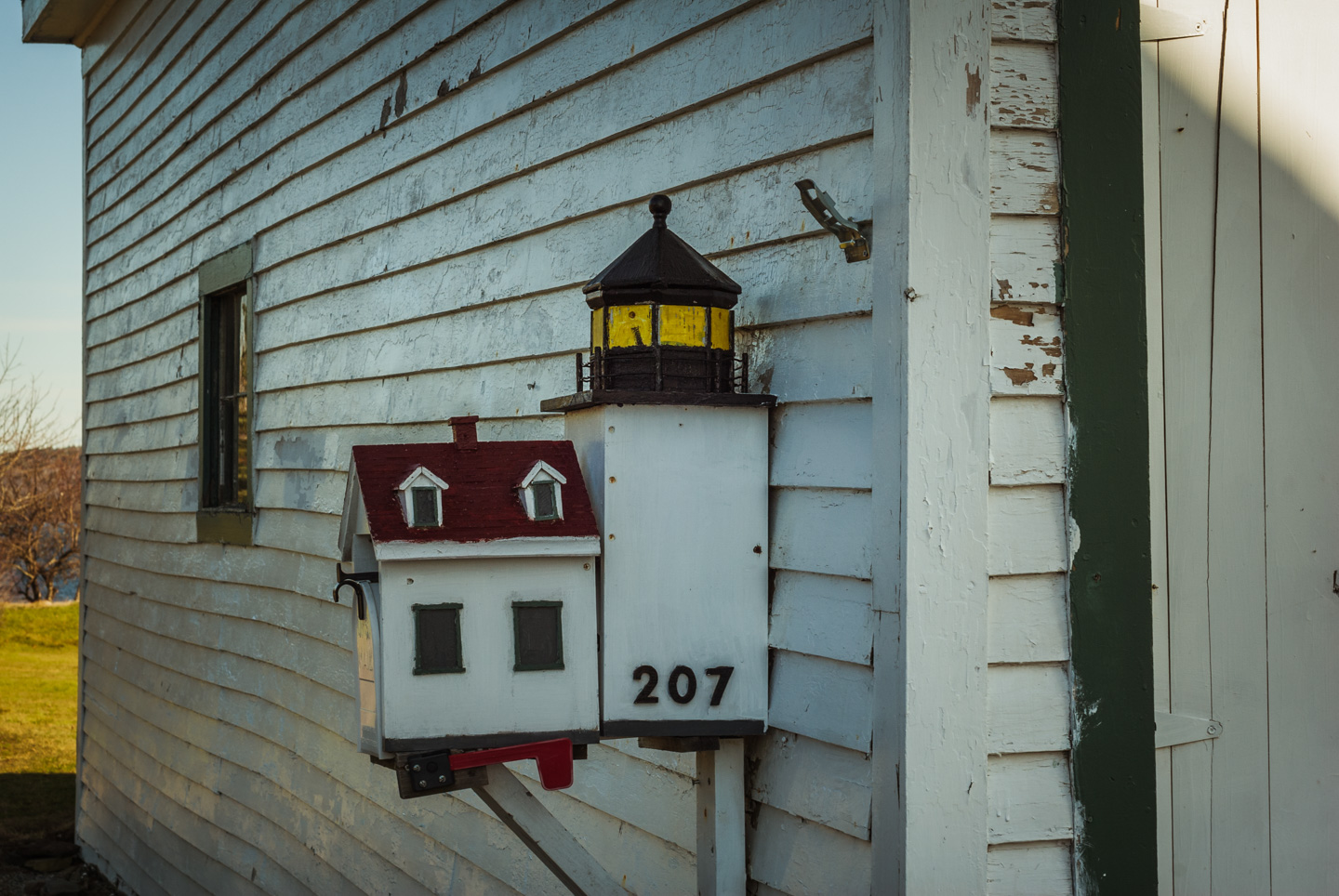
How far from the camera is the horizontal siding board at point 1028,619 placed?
68.6 inches

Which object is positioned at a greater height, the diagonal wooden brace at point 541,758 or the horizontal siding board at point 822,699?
the horizontal siding board at point 822,699

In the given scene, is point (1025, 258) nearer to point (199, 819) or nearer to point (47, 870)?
point (199, 819)

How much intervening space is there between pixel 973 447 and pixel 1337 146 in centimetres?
108

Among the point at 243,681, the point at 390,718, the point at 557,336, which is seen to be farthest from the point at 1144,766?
the point at 243,681

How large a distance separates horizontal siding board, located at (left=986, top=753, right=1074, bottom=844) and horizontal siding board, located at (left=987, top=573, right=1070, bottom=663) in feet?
0.54

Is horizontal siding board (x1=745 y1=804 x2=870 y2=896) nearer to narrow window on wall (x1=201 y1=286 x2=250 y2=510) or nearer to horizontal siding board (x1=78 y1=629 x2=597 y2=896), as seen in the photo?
horizontal siding board (x1=78 y1=629 x2=597 y2=896)

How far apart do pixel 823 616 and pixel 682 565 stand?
10.2 inches

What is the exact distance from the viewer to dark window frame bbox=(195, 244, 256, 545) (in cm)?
473

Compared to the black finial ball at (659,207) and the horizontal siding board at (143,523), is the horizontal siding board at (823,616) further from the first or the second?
the horizontal siding board at (143,523)

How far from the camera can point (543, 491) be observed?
1814mm

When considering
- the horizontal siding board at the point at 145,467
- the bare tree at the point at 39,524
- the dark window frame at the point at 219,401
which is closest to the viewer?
the dark window frame at the point at 219,401

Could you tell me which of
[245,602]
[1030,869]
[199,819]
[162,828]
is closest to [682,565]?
[1030,869]

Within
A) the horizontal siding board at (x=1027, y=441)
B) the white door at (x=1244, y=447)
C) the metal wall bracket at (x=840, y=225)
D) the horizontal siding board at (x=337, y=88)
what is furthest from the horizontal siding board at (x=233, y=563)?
the white door at (x=1244, y=447)

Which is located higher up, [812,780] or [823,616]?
[823,616]
